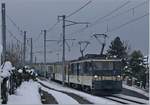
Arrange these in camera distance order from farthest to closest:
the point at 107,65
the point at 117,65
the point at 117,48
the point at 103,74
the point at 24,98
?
the point at 117,48
the point at 117,65
the point at 107,65
the point at 103,74
the point at 24,98

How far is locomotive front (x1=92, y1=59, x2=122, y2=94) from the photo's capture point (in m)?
38.2

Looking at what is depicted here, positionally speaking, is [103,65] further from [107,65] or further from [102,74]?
[102,74]

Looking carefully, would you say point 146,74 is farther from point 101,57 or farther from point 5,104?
point 5,104

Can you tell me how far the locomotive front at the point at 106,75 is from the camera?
38188 millimetres

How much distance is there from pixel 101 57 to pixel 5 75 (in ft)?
64.9

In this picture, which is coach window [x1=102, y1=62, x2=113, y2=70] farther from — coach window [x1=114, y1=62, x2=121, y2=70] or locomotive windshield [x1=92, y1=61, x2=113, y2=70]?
coach window [x1=114, y1=62, x2=121, y2=70]

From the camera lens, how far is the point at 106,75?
3844 cm

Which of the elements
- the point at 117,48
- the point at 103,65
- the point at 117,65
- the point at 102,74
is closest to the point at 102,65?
the point at 103,65

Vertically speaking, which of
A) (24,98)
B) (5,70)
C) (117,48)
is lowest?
(24,98)

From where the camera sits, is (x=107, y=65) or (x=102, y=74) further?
(x=107, y=65)

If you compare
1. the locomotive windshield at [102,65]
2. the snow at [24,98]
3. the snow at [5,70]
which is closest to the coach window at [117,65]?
the locomotive windshield at [102,65]

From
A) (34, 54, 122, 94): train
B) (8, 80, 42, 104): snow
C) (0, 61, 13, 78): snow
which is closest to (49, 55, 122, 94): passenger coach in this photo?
(34, 54, 122, 94): train

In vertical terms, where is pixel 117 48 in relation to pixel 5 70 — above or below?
above

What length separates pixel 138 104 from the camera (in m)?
28.6
